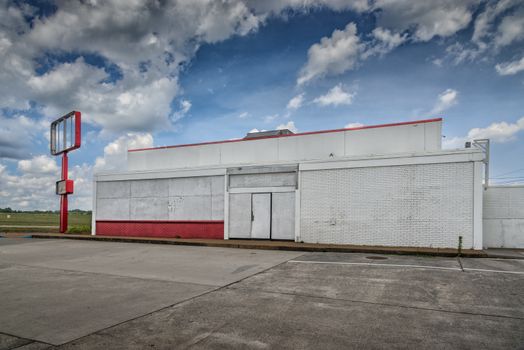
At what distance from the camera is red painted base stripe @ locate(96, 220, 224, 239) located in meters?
18.6

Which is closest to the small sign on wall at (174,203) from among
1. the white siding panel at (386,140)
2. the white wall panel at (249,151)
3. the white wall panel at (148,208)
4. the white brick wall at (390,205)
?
the white wall panel at (148,208)

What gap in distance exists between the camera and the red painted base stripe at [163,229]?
61.0 feet

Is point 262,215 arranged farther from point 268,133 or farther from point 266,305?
point 266,305

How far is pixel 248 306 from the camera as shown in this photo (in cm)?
620

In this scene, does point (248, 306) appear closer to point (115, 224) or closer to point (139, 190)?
point (139, 190)

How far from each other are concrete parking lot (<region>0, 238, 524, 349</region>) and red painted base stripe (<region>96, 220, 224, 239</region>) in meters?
7.33

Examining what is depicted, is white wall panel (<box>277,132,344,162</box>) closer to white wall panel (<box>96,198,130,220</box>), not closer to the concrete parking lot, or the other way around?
the concrete parking lot

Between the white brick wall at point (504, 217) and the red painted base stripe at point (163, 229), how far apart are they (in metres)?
12.4

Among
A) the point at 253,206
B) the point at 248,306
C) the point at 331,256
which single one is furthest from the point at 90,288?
the point at 253,206

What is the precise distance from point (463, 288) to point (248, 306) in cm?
463

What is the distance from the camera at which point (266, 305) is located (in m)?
6.25

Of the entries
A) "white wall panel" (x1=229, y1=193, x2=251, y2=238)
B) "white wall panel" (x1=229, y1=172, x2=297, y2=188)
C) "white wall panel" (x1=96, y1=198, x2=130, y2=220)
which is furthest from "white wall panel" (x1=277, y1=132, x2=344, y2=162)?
"white wall panel" (x1=96, y1=198, x2=130, y2=220)

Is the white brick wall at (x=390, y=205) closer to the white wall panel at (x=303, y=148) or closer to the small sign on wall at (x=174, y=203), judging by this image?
the white wall panel at (x=303, y=148)

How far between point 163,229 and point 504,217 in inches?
664
